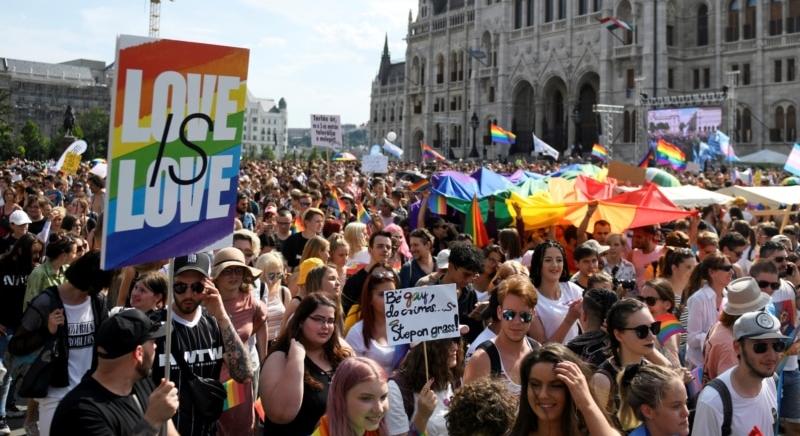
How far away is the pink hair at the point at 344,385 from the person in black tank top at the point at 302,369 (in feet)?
1.49

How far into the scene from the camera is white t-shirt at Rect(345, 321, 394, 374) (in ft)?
16.4

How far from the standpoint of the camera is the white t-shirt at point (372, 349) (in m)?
5.01

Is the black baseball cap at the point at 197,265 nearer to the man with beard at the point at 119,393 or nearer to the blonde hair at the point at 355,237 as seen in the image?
the man with beard at the point at 119,393

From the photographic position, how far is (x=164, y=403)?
3.20m

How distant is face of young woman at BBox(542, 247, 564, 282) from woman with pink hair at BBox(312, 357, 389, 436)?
2.66 metres

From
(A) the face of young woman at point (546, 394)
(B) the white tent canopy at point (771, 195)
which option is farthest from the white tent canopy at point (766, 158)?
(A) the face of young woman at point (546, 394)

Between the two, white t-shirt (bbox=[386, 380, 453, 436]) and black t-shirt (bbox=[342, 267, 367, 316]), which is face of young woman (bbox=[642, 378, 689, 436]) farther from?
black t-shirt (bbox=[342, 267, 367, 316])

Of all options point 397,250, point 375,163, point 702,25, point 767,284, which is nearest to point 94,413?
point 767,284

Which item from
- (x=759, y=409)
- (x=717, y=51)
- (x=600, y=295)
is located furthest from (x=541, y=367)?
(x=717, y=51)

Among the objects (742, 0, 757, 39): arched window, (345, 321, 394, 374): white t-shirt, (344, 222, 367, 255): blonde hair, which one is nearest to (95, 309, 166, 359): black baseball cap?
(345, 321, 394, 374): white t-shirt

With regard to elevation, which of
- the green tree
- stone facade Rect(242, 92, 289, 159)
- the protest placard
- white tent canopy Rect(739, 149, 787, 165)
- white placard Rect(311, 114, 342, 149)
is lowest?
the protest placard

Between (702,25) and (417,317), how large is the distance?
46.4 m

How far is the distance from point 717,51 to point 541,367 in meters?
45.4

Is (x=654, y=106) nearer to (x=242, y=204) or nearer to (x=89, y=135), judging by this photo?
(x=242, y=204)
